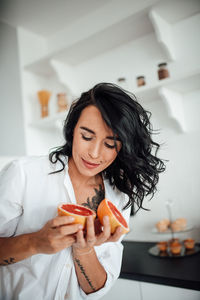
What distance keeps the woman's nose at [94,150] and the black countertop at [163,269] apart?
0.77m

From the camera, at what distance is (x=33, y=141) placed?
2289 millimetres

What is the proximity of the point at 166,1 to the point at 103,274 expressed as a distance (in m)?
1.54

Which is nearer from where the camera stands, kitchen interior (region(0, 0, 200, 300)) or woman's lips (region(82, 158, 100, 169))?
woman's lips (region(82, 158, 100, 169))

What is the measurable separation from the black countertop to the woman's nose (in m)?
0.77

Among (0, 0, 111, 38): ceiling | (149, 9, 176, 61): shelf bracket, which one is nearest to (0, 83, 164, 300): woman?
(149, 9, 176, 61): shelf bracket

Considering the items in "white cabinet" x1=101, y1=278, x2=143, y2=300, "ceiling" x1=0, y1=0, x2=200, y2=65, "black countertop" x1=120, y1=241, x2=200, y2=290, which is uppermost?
"ceiling" x1=0, y1=0, x2=200, y2=65

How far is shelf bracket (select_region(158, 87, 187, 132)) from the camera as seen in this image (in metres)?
1.67

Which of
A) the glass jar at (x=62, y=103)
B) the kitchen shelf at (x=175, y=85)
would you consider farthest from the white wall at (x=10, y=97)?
the kitchen shelf at (x=175, y=85)

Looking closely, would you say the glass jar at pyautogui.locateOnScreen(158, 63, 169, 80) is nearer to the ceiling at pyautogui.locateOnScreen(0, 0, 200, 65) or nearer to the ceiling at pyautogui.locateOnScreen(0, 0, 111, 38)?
the ceiling at pyautogui.locateOnScreen(0, 0, 200, 65)

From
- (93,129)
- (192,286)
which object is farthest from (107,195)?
(192,286)

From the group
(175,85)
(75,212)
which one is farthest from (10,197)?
(175,85)

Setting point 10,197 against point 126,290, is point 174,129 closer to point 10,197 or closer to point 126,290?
point 126,290

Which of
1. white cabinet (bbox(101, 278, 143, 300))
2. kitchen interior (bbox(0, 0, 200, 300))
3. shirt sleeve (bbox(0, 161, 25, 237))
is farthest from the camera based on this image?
kitchen interior (bbox(0, 0, 200, 300))

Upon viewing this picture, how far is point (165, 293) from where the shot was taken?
4.30 ft
